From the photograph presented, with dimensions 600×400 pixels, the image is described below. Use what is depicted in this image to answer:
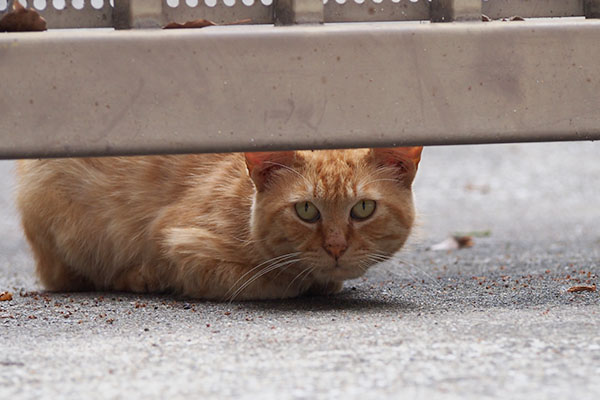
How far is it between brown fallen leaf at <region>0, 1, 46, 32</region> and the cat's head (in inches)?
31.9

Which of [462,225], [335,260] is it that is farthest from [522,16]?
[462,225]

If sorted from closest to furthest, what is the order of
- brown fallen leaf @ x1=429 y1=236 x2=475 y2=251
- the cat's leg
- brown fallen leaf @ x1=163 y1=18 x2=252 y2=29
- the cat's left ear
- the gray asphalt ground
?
the gray asphalt ground
brown fallen leaf @ x1=163 y1=18 x2=252 y2=29
the cat's left ear
the cat's leg
brown fallen leaf @ x1=429 y1=236 x2=475 y2=251

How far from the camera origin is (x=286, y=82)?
2068 mm

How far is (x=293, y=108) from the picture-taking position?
2.08m

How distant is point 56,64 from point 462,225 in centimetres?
349

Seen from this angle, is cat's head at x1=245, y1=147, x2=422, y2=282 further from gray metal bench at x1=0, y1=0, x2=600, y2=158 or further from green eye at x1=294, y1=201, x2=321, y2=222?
gray metal bench at x1=0, y1=0, x2=600, y2=158

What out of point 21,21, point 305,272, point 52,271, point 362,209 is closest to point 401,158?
point 362,209

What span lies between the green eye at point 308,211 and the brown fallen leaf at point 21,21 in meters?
0.96

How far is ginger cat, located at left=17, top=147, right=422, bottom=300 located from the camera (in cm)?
261

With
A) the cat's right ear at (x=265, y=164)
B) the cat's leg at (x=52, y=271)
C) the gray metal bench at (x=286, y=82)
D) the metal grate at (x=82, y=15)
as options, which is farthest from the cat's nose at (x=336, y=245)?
the cat's leg at (x=52, y=271)

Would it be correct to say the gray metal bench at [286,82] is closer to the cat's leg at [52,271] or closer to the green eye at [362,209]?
the green eye at [362,209]

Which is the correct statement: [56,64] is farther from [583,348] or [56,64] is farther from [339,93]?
[583,348]

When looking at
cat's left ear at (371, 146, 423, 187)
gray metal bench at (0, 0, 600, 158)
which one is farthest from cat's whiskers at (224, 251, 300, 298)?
gray metal bench at (0, 0, 600, 158)

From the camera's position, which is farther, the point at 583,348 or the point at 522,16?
the point at 522,16
